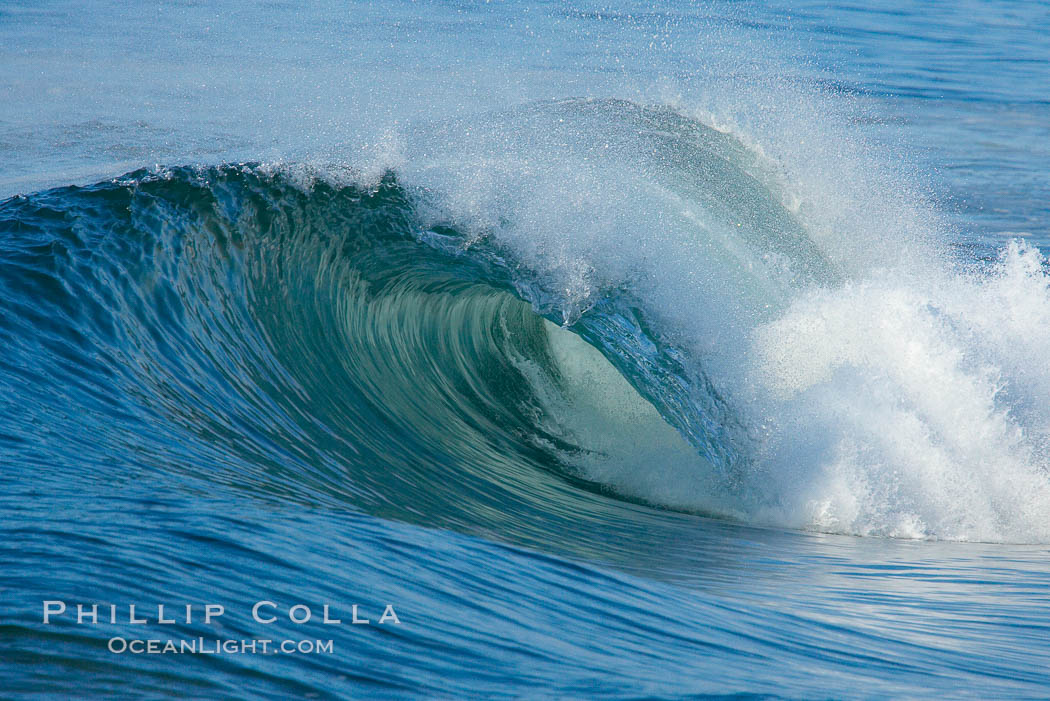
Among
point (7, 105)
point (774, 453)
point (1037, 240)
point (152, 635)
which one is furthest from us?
point (7, 105)

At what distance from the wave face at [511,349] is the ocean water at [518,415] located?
1.0 inches

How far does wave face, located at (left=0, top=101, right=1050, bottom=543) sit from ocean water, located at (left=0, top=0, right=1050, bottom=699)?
0.02m

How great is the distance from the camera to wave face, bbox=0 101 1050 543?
4895 mm

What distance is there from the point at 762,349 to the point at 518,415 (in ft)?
5.77

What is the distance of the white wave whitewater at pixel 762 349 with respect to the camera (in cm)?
562

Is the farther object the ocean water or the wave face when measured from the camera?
the wave face

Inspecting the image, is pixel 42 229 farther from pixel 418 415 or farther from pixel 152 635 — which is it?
pixel 152 635

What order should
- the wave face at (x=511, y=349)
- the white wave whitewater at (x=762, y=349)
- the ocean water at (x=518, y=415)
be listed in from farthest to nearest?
the white wave whitewater at (x=762, y=349)
the wave face at (x=511, y=349)
the ocean water at (x=518, y=415)

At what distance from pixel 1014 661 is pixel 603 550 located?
169cm

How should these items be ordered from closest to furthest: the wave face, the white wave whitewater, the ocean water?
the ocean water, the wave face, the white wave whitewater

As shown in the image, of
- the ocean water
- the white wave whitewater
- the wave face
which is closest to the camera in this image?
the ocean water

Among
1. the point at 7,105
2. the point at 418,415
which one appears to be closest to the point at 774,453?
the point at 418,415

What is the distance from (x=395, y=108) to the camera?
1223 centimetres

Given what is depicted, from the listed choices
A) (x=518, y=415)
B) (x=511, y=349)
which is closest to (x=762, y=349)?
(x=518, y=415)
